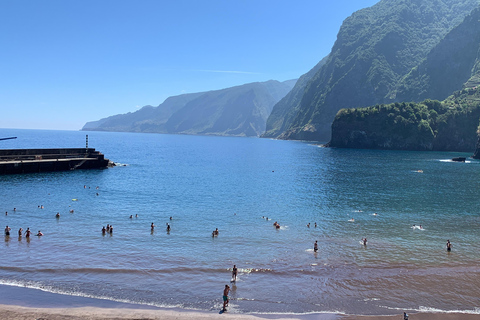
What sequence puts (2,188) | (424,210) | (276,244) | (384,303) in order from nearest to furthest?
(384,303)
(276,244)
(424,210)
(2,188)

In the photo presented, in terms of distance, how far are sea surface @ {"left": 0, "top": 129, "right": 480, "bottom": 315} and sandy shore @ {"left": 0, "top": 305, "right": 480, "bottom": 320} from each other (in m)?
1.02

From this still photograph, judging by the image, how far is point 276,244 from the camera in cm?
4144

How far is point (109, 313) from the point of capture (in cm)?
2464

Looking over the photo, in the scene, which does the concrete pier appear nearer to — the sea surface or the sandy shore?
the sea surface

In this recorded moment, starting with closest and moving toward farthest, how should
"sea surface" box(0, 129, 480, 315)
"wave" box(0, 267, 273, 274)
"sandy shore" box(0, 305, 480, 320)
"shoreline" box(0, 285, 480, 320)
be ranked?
1. "sandy shore" box(0, 305, 480, 320)
2. "shoreline" box(0, 285, 480, 320)
3. "sea surface" box(0, 129, 480, 315)
4. "wave" box(0, 267, 273, 274)

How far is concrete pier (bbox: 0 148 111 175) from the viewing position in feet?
307

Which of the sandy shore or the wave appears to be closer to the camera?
the sandy shore

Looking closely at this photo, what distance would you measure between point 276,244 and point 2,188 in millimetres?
60827

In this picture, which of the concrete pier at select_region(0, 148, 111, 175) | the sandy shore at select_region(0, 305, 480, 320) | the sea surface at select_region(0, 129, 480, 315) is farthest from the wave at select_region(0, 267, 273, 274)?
the concrete pier at select_region(0, 148, 111, 175)

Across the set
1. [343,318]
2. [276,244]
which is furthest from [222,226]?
[343,318]

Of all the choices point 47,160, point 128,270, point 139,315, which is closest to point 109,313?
point 139,315

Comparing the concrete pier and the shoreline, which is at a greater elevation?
the concrete pier

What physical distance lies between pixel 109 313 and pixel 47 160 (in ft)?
296

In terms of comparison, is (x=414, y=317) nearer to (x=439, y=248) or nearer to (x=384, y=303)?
(x=384, y=303)
